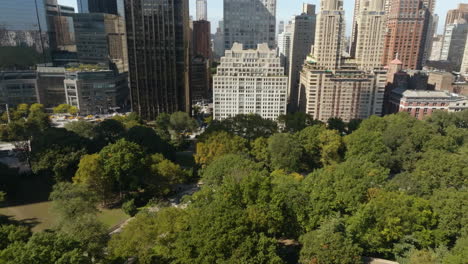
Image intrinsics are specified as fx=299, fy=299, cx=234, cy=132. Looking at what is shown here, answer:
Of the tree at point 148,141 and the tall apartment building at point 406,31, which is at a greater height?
the tall apartment building at point 406,31

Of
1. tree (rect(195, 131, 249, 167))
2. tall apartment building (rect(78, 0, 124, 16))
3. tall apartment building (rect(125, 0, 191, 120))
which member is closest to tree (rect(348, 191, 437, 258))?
tree (rect(195, 131, 249, 167))

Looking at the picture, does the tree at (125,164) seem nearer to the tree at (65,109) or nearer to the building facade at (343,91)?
the building facade at (343,91)

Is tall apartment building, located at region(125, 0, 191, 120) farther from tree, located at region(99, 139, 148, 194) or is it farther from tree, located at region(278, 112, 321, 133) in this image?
tree, located at region(99, 139, 148, 194)

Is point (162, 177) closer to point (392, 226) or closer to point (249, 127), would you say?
point (249, 127)

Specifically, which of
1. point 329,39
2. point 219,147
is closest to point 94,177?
point 219,147

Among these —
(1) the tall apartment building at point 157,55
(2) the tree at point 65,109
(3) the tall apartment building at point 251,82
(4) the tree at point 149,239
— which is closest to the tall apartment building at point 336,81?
(3) the tall apartment building at point 251,82

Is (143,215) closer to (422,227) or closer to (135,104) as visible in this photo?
(422,227)

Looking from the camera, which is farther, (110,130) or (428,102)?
(428,102)
